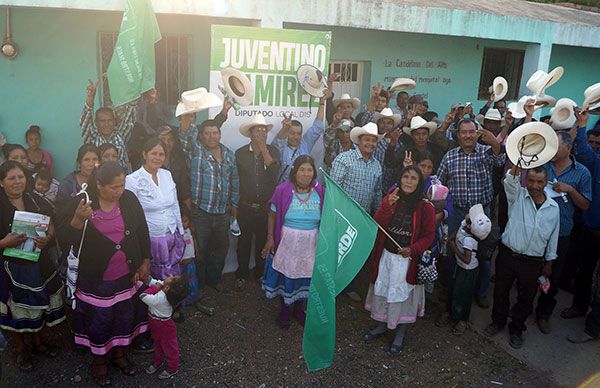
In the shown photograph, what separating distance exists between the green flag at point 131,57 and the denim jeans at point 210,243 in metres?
1.34

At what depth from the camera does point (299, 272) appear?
4.74m

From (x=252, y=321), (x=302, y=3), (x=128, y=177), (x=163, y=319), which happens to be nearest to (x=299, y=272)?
(x=252, y=321)

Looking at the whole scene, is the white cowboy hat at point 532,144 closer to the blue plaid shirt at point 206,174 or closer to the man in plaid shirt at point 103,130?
the blue plaid shirt at point 206,174

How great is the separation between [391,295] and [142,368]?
228 cm

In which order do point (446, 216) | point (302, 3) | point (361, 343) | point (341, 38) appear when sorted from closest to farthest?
point (361, 343) < point (446, 216) < point (302, 3) < point (341, 38)

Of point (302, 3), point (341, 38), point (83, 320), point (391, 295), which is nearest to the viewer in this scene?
point (83, 320)

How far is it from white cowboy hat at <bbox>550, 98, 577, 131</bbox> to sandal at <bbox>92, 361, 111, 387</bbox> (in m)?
5.78

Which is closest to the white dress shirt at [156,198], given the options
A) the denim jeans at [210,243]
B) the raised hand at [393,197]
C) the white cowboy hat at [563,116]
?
the denim jeans at [210,243]

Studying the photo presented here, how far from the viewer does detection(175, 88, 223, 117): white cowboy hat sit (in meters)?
5.00

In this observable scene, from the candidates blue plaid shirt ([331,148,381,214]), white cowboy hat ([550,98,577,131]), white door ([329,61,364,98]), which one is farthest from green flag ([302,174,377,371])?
white door ([329,61,364,98])

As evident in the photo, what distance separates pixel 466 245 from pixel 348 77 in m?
5.26

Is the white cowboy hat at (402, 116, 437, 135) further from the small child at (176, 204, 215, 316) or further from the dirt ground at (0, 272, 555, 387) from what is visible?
the small child at (176, 204, 215, 316)

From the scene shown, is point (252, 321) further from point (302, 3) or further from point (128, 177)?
point (302, 3)

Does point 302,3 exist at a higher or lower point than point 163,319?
higher
